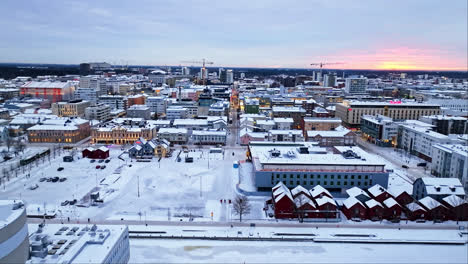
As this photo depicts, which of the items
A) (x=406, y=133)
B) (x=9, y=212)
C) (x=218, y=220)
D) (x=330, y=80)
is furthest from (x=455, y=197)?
(x=330, y=80)

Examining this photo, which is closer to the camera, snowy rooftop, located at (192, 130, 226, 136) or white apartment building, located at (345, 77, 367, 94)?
snowy rooftop, located at (192, 130, 226, 136)

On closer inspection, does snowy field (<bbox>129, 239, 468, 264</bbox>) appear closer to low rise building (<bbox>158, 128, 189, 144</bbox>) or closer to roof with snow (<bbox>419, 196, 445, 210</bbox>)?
roof with snow (<bbox>419, 196, 445, 210</bbox>)

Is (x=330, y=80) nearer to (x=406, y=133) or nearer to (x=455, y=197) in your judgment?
(x=406, y=133)

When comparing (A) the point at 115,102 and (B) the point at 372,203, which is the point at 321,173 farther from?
(A) the point at 115,102

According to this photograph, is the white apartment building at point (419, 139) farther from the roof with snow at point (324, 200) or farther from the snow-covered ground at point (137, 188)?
the snow-covered ground at point (137, 188)

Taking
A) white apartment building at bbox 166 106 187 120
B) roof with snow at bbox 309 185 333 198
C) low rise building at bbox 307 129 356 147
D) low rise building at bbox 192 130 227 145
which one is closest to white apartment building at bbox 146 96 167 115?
white apartment building at bbox 166 106 187 120
